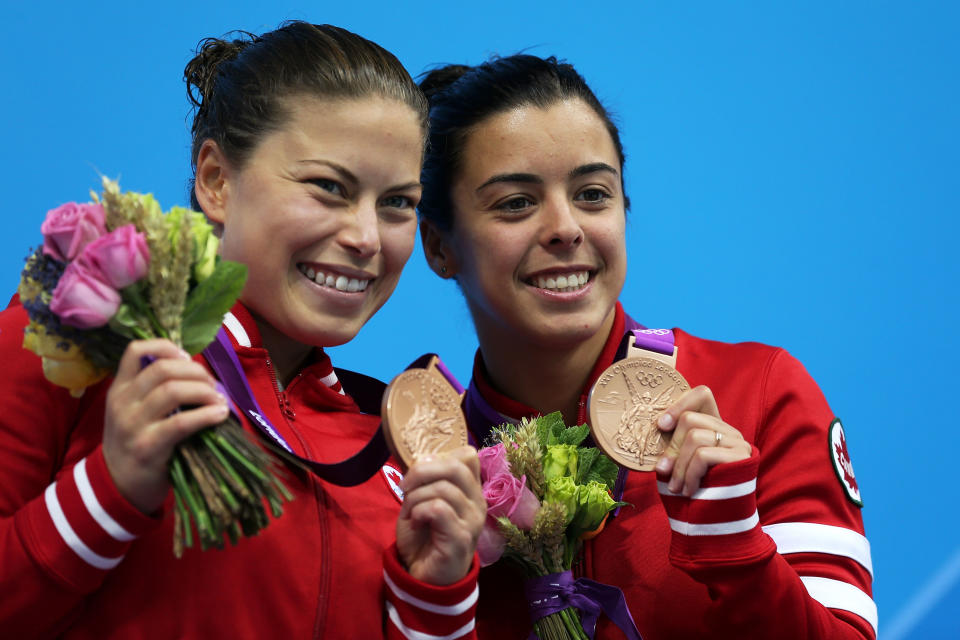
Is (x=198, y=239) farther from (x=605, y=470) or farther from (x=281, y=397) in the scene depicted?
(x=605, y=470)

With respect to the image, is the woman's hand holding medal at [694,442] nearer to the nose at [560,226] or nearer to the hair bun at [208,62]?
the nose at [560,226]

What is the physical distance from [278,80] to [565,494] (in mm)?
833

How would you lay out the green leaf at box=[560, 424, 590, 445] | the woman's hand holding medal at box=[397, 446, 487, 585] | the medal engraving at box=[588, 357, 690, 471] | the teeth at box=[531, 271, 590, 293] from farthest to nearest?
the teeth at box=[531, 271, 590, 293]
the green leaf at box=[560, 424, 590, 445]
the medal engraving at box=[588, 357, 690, 471]
the woman's hand holding medal at box=[397, 446, 487, 585]

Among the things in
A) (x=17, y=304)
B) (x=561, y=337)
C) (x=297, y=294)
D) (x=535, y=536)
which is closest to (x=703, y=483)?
(x=535, y=536)

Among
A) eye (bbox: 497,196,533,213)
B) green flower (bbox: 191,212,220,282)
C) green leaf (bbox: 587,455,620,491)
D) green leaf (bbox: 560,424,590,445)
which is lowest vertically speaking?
green leaf (bbox: 587,455,620,491)

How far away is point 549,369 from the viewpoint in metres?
2.16

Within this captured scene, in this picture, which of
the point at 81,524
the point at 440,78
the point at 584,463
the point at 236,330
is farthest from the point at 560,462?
the point at 440,78

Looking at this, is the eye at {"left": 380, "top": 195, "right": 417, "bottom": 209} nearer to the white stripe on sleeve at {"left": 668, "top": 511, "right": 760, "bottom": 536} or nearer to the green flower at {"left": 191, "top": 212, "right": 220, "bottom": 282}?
the green flower at {"left": 191, "top": 212, "right": 220, "bottom": 282}

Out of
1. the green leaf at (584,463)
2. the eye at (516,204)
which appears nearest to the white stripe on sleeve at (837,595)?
the green leaf at (584,463)

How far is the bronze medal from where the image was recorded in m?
1.45

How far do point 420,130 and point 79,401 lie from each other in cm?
72

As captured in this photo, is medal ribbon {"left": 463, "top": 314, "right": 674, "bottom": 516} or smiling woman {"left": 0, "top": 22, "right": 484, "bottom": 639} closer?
smiling woman {"left": 0, "top": 22, "right": 484, "bottom": 639}

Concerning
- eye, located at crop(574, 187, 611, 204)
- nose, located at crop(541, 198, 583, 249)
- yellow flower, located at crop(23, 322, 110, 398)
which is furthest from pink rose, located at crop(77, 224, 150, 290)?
eye, located at crop(574, 187, 611, 204)

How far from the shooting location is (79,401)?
4.63 feet
